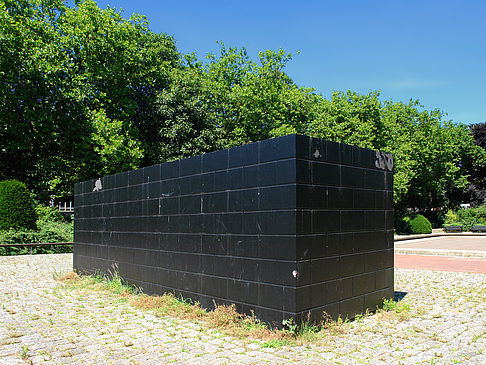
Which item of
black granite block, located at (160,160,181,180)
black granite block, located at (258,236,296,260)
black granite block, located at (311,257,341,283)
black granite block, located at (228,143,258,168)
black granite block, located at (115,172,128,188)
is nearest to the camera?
black granite block, located at (258,236,296,260)

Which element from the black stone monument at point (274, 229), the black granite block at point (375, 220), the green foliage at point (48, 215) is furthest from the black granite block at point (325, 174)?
the green foliage at point (48, 215)

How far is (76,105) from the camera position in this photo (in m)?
24.7

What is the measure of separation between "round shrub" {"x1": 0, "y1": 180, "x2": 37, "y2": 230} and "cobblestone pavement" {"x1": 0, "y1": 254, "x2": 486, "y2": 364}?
12.4 meters

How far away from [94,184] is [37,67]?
15062 mm

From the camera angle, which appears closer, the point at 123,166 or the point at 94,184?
the point at 94,184

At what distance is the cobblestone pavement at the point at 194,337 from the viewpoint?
467cm

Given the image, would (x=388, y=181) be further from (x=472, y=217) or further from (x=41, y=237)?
(x=472, y=217)

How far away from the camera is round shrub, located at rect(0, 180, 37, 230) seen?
1916 cm

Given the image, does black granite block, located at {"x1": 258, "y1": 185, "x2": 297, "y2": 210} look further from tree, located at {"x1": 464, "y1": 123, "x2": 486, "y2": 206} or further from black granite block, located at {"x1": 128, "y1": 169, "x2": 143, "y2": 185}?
tree, located at {"x1": 464, "y1": 123, "x2": 486, "y2": 206}

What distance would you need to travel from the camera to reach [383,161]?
24.1ft

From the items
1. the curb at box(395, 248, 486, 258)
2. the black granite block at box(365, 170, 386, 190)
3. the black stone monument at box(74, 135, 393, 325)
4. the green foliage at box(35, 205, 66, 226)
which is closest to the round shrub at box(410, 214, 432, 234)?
the curb at box(395, 248, 486, 258)

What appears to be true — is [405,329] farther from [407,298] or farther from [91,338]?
[91,338]

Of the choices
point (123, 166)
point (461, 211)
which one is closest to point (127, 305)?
point (123, 166)

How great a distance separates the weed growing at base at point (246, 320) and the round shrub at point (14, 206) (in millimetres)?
13349
